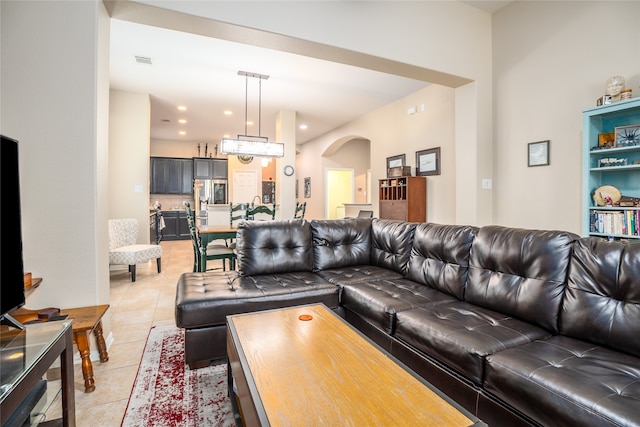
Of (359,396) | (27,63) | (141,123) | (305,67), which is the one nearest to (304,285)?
(359,396)

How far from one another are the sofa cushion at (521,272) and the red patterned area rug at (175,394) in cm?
166

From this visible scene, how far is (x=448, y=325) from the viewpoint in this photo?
5.36ft

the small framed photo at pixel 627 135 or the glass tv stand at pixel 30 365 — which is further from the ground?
the small framed photo at pixel 627 135

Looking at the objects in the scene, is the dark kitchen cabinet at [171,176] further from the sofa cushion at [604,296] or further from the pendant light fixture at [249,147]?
the sofa cushion at [604,296]

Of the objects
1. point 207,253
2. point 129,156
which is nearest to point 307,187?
point 129,156

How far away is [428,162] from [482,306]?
11.2 ft

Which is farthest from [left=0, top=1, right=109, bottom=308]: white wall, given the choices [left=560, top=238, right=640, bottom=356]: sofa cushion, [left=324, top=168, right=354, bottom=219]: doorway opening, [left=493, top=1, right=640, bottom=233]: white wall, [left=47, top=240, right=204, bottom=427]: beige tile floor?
[left=324, top=168, right=354, bottom=219]: doorway opening

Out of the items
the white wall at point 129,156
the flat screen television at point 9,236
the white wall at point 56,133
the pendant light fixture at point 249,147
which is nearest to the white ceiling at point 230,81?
the pendant light fixture at point 249,147

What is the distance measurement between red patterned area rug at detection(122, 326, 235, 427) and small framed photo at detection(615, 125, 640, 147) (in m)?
3.55

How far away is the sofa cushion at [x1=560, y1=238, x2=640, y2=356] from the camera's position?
4.50ft

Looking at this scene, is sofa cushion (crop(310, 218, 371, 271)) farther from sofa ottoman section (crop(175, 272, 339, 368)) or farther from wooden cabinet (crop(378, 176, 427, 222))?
wooden cabinet (crop(378, 176, 427, 222))

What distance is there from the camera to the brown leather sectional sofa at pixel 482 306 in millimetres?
1172

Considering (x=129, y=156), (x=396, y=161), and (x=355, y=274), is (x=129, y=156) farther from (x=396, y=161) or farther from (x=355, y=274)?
(x=396, y=161)

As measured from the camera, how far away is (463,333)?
154cm
